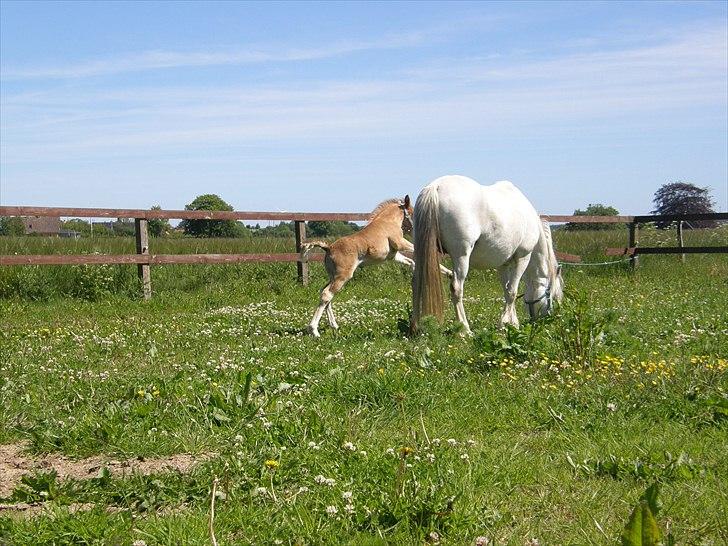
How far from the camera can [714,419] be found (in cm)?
539

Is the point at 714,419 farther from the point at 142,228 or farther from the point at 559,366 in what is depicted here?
the point at 142,228

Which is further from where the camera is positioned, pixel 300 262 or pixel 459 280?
pixel 300 262

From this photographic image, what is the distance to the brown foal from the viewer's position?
11180 mm

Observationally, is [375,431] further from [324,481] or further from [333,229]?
[333,229]

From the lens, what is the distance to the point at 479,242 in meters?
10.4

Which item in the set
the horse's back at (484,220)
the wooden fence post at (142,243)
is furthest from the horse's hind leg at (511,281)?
the wooden fence post at (142,243)

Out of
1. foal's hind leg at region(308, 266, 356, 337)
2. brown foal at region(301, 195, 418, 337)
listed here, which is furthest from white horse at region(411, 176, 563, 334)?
foal's hind leg at region(308, 266, 356, 337)

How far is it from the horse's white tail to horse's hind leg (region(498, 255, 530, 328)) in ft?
5.36

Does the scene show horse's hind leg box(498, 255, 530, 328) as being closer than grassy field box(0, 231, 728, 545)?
No

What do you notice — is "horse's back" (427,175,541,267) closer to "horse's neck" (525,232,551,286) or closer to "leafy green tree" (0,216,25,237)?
"horse's neck" (525,232,551,286)

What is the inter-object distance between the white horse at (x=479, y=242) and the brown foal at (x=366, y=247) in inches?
39.9

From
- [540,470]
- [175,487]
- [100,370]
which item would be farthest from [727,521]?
[100,370]

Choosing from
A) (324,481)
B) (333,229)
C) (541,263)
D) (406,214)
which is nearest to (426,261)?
(541,263)

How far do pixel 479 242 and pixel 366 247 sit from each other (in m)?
1.96
